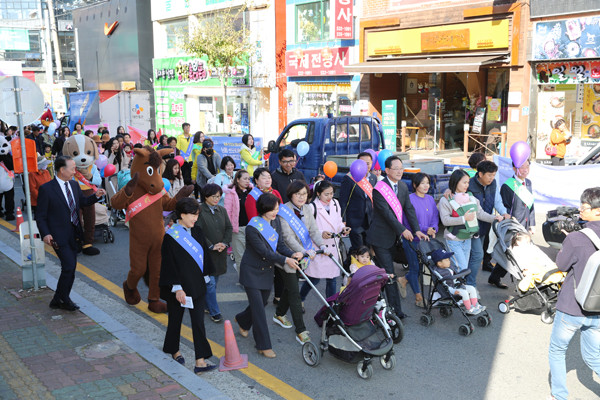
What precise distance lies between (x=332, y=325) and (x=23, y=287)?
4.60 metres

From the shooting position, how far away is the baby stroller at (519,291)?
7.05 m

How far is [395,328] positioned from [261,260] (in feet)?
5.22

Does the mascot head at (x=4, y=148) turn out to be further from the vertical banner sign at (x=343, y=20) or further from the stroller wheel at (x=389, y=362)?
the vertical banner sign at (x=343, y=20)

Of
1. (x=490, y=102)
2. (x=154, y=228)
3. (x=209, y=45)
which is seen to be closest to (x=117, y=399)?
(x=154, y=228)

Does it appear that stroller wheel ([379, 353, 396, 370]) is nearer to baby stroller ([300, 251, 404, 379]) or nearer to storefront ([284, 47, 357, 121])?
baby stroller ([300, 251, 404, 379])

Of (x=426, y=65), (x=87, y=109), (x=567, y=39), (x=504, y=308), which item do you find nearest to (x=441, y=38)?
(x=426, y=65)

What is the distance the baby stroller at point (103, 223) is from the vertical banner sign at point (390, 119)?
504 inches

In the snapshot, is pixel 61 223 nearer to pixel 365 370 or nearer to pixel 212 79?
pixel 365 370

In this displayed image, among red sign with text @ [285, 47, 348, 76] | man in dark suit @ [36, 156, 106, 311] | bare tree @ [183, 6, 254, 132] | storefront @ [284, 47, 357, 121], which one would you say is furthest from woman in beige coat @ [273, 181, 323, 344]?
bare tree @ [183, 6, 254, 132]

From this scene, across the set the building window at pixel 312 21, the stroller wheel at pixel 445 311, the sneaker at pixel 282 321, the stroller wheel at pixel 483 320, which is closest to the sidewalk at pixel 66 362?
the sneaker at pixel 282 321

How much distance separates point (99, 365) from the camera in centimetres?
597

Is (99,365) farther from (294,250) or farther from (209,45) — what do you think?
(209,45)

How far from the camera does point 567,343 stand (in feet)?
16.3

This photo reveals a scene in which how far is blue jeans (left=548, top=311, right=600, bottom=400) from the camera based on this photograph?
4848mm
